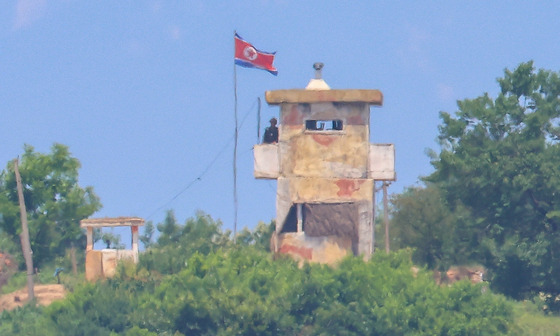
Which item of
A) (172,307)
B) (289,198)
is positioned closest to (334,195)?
(289,198)

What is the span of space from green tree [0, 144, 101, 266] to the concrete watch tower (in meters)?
20.1

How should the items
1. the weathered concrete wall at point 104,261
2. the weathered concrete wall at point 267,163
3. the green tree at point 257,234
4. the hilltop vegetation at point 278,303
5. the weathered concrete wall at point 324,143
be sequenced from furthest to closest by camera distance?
the green tree at point 257,234 < the weathered concrete wall at point 104,261 < the weathered concrete wall at point 267,163 < the weathered concrete wall at point 324,143 < the hilltop vegetation at point 278,303

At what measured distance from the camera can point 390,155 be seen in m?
56.6

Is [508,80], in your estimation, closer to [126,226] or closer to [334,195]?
[334,195]

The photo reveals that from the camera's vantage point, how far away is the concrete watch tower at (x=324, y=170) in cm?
5553

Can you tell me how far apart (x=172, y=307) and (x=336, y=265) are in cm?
623

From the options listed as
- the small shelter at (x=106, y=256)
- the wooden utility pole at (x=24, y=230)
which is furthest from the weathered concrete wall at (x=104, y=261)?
the wooden utility pole at (x=24, y=230)

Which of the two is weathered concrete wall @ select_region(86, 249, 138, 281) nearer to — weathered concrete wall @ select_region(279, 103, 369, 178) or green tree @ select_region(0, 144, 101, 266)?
weathered concrete wall @ select_region(279, 103, 369, 178)

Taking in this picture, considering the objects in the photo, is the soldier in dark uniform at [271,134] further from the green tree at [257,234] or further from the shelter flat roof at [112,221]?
the green tree at [257,234]

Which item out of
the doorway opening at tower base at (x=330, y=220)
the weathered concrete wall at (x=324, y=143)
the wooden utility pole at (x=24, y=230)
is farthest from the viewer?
the wooden utility pole at (x=24, y=230)

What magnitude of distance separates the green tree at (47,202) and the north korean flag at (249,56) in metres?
19.3

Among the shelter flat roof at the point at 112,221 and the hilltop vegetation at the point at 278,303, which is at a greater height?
the shelter flat roof at the point at 112,221

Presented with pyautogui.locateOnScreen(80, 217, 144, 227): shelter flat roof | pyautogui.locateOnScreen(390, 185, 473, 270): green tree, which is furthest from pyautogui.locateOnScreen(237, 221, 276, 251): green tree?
pyautogui.locateOnScreen(80, 217, 144, 227): shelter flat roof

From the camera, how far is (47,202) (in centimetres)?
7412
